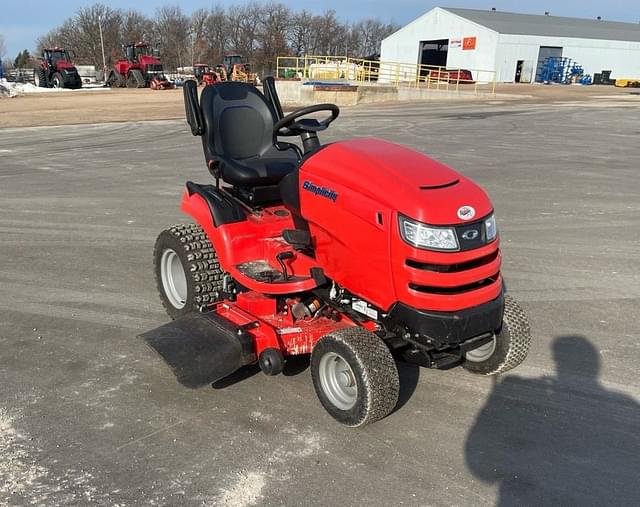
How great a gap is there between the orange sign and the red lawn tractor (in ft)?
162

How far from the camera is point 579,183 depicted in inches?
325

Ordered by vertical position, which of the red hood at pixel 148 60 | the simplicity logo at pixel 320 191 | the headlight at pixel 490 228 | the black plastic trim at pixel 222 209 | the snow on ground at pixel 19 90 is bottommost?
the snow on ground at pixel 19 90

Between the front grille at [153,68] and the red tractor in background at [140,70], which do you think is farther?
the front grille at [153,68]

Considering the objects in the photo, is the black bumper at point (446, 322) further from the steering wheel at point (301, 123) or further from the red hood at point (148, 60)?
the red hood at point (148, 60)

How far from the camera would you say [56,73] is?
34.2m

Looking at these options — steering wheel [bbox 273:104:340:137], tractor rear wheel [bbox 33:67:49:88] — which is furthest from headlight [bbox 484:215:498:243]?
tractor rear wheel [bbox 33:67:49:88]

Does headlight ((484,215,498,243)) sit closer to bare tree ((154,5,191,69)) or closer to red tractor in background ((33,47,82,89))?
red tractor in background ((33,47,82,89))

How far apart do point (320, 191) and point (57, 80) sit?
3690 centimetres

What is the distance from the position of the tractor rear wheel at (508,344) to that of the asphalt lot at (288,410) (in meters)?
0.14

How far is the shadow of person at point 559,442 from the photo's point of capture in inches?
92.4

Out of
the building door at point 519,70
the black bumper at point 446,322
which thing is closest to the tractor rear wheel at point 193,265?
the black bumper at point 446,322

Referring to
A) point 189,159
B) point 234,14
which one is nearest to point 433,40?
point 234,14

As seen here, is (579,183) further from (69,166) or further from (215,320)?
(69,166)

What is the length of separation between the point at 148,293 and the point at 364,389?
2.39 metres
